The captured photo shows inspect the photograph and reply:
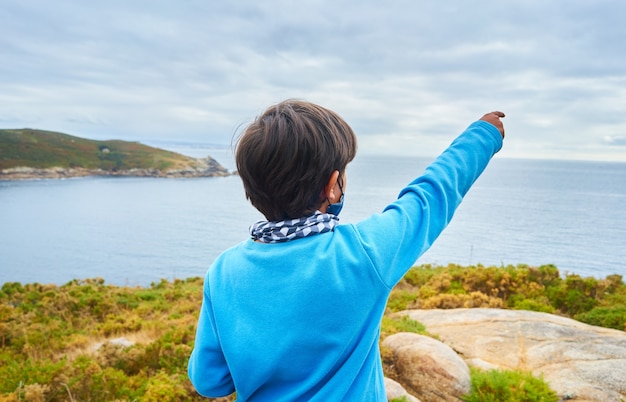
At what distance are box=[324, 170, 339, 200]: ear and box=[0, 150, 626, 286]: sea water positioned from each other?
52.8 feet

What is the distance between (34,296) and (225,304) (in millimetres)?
16729

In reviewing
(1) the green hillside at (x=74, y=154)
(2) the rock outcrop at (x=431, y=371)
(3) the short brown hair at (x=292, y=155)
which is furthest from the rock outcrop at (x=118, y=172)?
(3) the short brown hair at (x=292, y=155)

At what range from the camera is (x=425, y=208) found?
134 cm

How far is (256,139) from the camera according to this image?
1330mm

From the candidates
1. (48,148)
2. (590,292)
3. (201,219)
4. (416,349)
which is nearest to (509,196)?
(201,219)

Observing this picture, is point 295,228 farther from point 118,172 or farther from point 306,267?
point 118,172

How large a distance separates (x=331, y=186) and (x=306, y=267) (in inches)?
11.8

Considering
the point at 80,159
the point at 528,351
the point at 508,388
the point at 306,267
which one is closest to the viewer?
the point at 306,267

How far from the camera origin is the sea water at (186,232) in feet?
107

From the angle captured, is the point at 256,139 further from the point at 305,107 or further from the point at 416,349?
the point at 416,349

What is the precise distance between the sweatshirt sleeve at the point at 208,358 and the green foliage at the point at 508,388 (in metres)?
4.03

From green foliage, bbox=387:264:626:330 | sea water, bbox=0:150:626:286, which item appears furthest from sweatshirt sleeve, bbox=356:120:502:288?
sea water, bbox=0:150:626:286

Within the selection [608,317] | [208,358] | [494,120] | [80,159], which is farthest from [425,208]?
[80,159]

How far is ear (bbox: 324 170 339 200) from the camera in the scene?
1.36 metres
